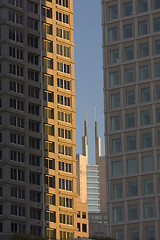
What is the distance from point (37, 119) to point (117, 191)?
30.5m

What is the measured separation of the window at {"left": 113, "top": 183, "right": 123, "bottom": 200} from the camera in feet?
431

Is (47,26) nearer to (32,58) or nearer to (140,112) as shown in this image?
(32,58)

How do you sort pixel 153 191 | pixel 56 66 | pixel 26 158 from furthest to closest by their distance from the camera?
pixel 56 66, pixel 26 158, pixel 153 191

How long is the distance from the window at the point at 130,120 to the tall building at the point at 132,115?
113 mm

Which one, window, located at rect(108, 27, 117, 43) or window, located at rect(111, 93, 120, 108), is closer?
window, located at rect(111, 93, 120, 108)

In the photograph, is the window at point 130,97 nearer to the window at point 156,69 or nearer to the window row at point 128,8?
the window at point 156,69

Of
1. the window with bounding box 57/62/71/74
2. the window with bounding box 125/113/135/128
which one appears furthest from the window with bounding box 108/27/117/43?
the window with bounding box 57/62/71/74

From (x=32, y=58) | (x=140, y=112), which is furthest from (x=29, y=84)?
(x=140, y=112)

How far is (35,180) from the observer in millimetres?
153000

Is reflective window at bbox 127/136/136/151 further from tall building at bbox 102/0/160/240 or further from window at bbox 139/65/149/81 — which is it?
window at bbox 139/65/149/81

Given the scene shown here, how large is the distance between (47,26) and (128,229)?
A: 5180cm

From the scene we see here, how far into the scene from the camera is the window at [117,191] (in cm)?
13139

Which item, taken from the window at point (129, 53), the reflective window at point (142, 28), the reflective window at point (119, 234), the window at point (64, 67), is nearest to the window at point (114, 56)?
the window at point (129, 53)

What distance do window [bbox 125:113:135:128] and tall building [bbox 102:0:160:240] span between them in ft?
0.37
